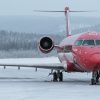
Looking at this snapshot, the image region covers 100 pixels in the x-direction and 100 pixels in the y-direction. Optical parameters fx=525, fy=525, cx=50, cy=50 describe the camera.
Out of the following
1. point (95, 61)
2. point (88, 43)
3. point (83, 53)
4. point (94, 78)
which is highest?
point (88, 43)

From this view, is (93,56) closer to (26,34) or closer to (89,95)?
(89,95)

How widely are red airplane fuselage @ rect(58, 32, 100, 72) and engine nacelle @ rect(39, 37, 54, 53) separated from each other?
1.19 metres

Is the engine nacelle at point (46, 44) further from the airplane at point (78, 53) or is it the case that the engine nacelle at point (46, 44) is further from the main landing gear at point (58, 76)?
the main landing gear at point (58, 76)

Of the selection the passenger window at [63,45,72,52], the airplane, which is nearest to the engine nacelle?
the airplane

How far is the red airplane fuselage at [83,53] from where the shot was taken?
20875 millimetres

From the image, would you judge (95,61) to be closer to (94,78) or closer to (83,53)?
(83,53)

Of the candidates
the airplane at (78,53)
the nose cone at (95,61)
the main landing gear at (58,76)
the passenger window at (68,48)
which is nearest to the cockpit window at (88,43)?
the airplane at (78,53)

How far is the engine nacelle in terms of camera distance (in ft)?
84.9

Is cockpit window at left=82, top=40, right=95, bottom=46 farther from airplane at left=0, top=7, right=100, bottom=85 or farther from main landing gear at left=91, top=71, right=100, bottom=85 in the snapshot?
main landing gear at left=91, top=71, right=100, bottom=85

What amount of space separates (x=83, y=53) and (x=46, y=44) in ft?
15.9

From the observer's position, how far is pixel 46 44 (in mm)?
25969

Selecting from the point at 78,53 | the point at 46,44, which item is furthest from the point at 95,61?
the point at 46,44

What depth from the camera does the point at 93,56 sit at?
20750 mm

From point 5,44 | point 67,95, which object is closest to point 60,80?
point 67,95
